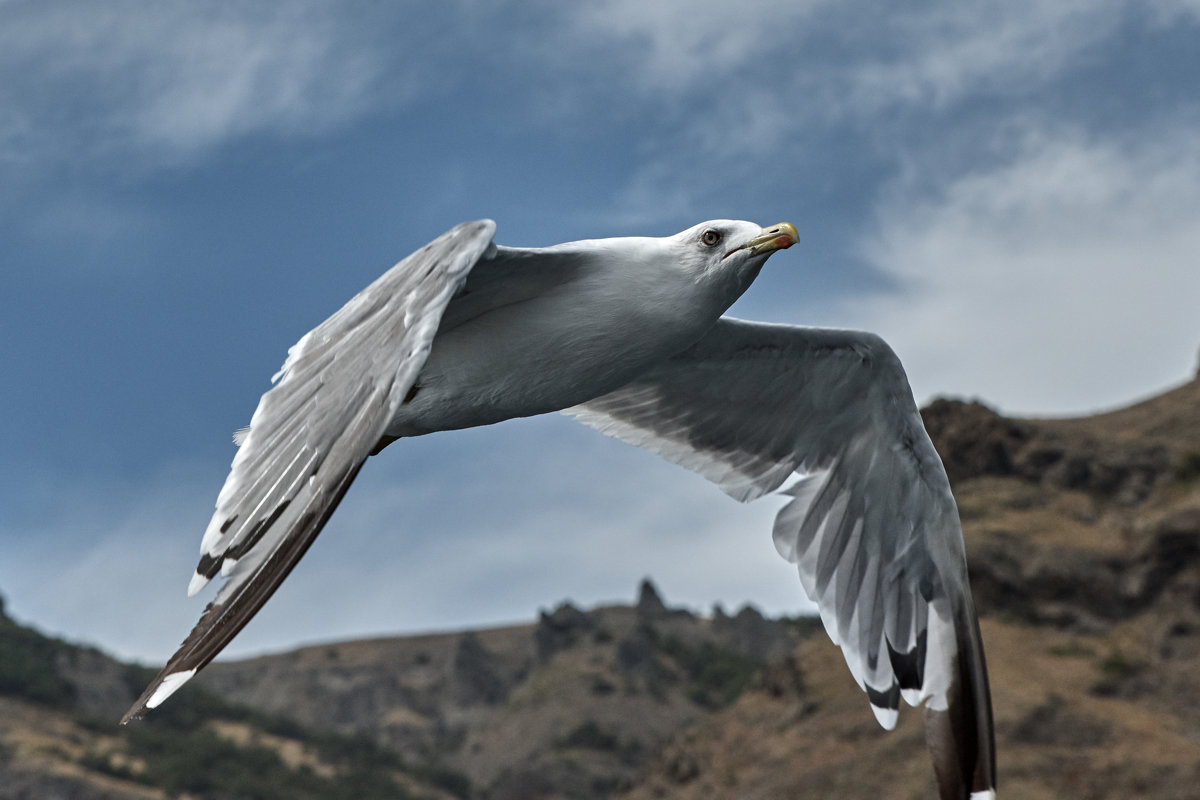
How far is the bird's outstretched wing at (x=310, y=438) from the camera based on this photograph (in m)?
5.21

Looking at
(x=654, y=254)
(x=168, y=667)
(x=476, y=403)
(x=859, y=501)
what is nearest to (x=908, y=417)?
(x=859, y=501)

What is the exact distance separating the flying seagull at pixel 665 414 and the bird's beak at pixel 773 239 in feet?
0.04

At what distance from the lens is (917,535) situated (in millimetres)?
9562

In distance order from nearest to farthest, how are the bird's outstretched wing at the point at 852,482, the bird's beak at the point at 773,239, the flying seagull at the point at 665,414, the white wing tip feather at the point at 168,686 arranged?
1. the white wing tip feather at the point at 168,686
2. the flying seagull at the point at 665,414
3. the bird's beak at the point at 773,239
4. the bird's outstretched wing at the point at 852,482

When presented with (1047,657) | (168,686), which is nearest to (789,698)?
(1047,657)

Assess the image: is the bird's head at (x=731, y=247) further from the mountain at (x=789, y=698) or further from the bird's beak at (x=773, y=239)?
the mountain at (x=789, y=698)

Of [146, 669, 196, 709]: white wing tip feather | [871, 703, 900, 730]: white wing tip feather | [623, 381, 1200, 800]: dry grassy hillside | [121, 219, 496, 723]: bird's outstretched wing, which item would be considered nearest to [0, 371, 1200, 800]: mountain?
[623, 381, 1200, 800]: dry grassy hillside

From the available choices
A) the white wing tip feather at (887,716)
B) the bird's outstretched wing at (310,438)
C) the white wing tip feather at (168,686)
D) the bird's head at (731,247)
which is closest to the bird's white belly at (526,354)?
the bird's head at (731,247)

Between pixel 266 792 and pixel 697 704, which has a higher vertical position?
pixel 697 704

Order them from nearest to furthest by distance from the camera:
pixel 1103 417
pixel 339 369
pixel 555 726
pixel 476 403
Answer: pixel 339 369, pixel 476 403, pixel 1103 417, pixel 555 726

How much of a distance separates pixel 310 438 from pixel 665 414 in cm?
444

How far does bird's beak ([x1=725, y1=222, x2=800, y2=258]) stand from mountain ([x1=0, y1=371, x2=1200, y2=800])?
2033 cm

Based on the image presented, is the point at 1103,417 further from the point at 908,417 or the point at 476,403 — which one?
the point at 476,403

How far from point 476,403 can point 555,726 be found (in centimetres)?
4751
